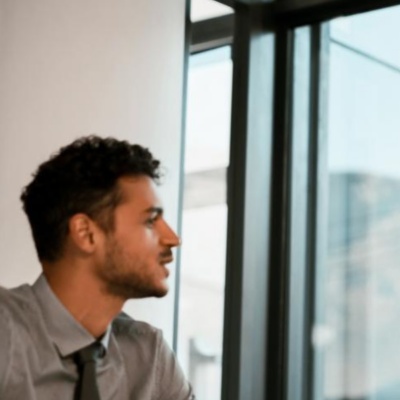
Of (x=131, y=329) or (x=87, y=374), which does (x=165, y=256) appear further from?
(x=87, y=374)

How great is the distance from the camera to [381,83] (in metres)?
3.09

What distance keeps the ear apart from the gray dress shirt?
104mm

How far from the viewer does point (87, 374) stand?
1867 millimetres

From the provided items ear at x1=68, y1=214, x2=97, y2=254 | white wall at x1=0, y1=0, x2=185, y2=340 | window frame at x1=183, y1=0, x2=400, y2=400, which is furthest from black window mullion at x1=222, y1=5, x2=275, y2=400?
ear at x1=68, y1=214, x2=97, y2=254

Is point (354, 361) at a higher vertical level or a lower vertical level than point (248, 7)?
lower

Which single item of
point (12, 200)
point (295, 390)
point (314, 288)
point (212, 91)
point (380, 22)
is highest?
point (380, 22)

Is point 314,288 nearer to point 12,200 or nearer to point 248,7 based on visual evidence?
point 248,7

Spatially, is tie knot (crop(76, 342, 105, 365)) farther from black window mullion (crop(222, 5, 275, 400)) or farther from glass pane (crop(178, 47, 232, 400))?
black window mullion (crop(222, 5, 275, 400))

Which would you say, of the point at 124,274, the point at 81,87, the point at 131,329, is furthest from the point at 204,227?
the point at 124,274

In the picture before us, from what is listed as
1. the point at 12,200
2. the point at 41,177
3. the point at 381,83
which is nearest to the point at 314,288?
the point at 381,83

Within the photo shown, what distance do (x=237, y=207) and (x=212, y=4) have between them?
672mm

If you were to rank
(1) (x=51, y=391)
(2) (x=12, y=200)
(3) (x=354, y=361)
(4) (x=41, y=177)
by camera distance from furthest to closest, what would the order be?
(3) (x=354, y=361) < (2) (x=12, y=200) < (4) (x=41, y=177) < (1) (x=51, y=391)

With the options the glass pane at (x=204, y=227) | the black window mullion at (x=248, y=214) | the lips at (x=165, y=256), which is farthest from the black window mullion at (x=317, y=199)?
the lips at (x=165, y=256)

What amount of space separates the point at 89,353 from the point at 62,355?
5cm
